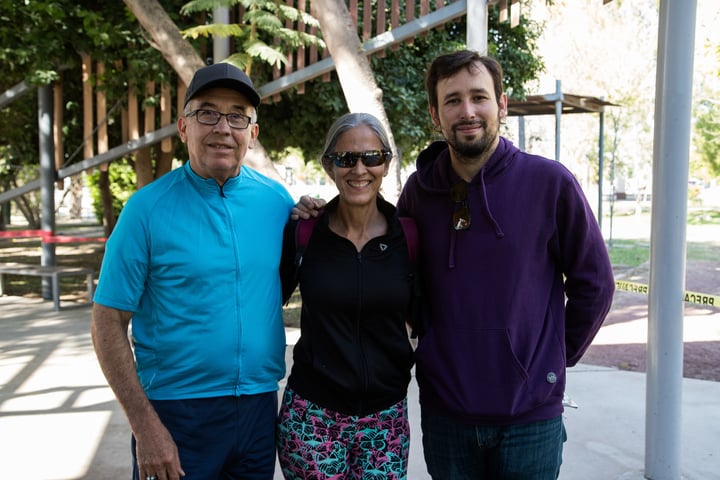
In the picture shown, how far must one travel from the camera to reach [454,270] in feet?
8.12

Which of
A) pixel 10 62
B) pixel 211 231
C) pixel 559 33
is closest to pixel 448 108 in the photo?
pixel 211 231

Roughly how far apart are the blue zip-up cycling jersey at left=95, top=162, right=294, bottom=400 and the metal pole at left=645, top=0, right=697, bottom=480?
8.17 ft

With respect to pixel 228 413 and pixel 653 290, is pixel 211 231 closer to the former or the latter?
pixel 228 413

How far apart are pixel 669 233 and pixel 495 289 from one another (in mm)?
1941

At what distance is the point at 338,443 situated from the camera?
2.48 meters

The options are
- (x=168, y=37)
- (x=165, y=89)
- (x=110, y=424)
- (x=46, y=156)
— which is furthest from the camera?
(x=46, y=156)

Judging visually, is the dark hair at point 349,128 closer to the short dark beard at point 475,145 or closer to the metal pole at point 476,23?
the short dark beard at point 475,145

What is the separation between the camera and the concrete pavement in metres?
4.25

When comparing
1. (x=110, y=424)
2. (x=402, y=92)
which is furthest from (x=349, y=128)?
(x=402, y=92)

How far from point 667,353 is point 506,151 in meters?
2.09

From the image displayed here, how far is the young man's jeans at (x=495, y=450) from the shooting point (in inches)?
96.3

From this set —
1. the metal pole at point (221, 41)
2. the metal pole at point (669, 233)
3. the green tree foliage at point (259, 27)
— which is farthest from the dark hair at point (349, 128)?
the metal pole at point (221, 41)

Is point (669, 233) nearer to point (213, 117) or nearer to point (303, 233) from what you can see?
point (303, 233)

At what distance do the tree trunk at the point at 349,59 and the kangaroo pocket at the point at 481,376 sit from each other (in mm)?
3600
